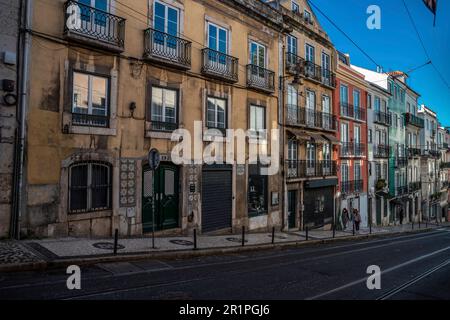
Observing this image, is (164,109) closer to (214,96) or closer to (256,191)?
(214,96)

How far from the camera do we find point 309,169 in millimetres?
21953

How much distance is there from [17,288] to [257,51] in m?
14.7

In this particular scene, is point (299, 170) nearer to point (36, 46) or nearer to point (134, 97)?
point (134, 97)

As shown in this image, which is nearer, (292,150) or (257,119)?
(257,119)

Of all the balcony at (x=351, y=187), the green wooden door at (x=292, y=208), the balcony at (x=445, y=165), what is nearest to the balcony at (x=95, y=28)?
the green wooden door at (x=292, y=208)

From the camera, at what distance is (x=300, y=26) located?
2131 centimetres

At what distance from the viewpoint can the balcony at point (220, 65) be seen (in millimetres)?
14820

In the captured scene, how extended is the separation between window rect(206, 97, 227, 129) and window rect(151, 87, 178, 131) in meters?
1.79

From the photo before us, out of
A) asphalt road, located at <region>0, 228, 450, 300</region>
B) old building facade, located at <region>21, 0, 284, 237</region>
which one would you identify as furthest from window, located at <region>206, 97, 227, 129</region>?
asphalt road, located at <region>0, 228, 450, 300</region>

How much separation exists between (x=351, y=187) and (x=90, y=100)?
2033 centimetres

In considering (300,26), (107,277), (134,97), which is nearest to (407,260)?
(107,277)

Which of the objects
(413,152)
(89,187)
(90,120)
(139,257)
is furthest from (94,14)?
(413,152)

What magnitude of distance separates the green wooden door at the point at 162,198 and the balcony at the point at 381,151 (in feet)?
71.5

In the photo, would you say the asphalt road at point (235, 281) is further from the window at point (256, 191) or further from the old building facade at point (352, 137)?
the old building facade at point (352, 137)
